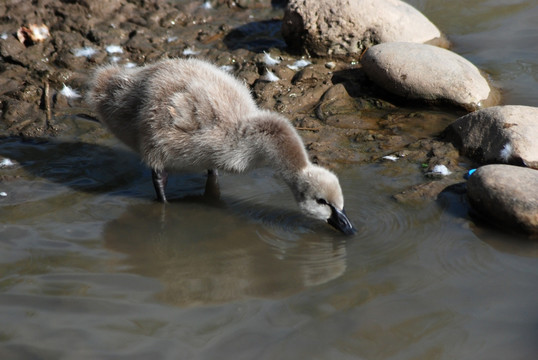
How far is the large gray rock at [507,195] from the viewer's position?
530 cm

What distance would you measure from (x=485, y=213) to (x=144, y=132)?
126 inches

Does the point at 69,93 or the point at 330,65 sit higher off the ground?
the point at 330,65

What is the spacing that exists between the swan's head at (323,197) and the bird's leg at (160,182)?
4.70 feet

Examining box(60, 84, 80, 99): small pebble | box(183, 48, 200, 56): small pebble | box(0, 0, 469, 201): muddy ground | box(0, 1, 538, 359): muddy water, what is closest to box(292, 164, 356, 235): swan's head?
box(0, 1, 538, 359): muddy water

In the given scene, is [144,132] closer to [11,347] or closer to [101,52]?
[11,347]

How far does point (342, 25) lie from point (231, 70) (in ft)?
5.41

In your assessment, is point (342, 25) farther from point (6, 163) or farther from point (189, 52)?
point (6, 163)

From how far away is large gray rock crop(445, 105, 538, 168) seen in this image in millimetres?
6262

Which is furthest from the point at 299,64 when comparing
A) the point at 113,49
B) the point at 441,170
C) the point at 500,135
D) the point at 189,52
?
the point at 500,135

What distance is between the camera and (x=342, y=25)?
8.70 m

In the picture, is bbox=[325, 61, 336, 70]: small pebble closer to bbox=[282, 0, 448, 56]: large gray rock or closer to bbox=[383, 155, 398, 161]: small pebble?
bbox=[282, 0, 448, 56]: large gray rock

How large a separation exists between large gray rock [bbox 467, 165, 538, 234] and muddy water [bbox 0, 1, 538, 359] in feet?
0.48

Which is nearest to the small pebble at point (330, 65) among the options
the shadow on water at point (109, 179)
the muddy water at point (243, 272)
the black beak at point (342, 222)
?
the muddy water at point (243, 272)

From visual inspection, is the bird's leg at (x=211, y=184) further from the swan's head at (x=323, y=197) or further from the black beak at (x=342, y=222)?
the black beak at (x=342, y=222)
